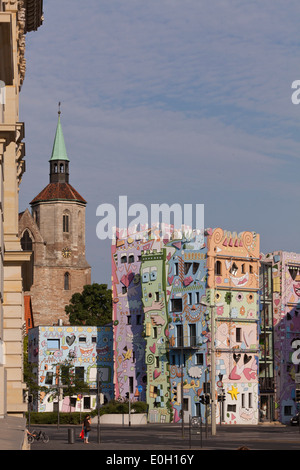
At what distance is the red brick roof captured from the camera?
182 metres

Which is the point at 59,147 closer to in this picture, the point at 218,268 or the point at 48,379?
the point at 48,379

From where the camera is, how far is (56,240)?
589ft

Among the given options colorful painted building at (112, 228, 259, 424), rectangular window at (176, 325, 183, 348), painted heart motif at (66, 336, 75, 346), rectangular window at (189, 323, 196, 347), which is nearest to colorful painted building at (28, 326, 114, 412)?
painted heart motif at (66, 336, 75, 346)

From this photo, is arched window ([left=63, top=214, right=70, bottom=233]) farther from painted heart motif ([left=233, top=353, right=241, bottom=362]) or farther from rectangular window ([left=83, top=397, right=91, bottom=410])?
painted heart motif ([left=233, top=353, right=241, bottom=362])

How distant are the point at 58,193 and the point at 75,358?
7674 centimetres

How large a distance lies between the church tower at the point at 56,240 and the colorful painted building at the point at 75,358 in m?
59.7

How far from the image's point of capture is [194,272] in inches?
3807

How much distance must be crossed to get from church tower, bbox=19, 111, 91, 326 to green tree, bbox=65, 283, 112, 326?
51.4 ft

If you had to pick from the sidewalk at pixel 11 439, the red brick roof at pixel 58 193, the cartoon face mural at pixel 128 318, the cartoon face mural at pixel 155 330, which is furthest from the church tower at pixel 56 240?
the sidewalk at pixel 11 439

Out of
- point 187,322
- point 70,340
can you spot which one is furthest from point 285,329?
point 70,340

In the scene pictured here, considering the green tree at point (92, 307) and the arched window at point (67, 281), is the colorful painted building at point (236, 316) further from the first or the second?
the arched window at point (67, 281)
